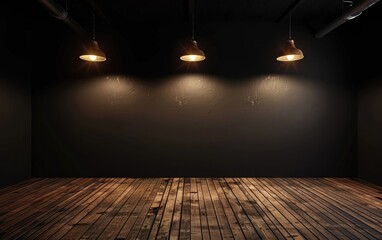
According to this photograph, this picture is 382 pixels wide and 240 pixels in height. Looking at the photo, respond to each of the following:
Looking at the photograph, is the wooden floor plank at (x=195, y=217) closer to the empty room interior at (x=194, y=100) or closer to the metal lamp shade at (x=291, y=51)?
the empty room interior at (x=194, y=100)

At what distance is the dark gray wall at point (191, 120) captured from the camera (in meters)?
6.10

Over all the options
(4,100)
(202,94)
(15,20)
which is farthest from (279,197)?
(15,20)

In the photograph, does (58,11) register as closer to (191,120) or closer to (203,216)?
(191,120)

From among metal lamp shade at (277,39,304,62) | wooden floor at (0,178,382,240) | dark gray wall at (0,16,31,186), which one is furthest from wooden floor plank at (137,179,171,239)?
metal lamp shade at (277,39,304,62)

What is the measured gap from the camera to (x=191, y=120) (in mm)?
6117

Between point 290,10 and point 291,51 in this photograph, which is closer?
point 291,51

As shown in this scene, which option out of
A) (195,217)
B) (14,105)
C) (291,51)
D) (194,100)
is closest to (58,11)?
(14,105)

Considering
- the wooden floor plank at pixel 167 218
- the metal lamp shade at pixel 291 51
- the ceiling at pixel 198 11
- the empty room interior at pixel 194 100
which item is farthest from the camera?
the empty room interior at pixel 194 100

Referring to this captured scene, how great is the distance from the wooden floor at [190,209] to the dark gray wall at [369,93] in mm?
480

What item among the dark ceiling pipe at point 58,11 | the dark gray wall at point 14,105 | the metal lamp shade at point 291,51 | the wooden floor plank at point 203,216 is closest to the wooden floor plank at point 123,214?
the wooden floor plank at point 203,216

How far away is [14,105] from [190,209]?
431 centimetres

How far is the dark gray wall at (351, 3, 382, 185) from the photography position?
541 centimetres

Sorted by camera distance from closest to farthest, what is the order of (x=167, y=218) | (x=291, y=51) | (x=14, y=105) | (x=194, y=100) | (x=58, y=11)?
(x=167, y=218), (x=58, y=11), (x=291, y=51), (x=14, y=105), (x=194, y=100)

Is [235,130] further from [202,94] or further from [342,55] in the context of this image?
[342,55]
